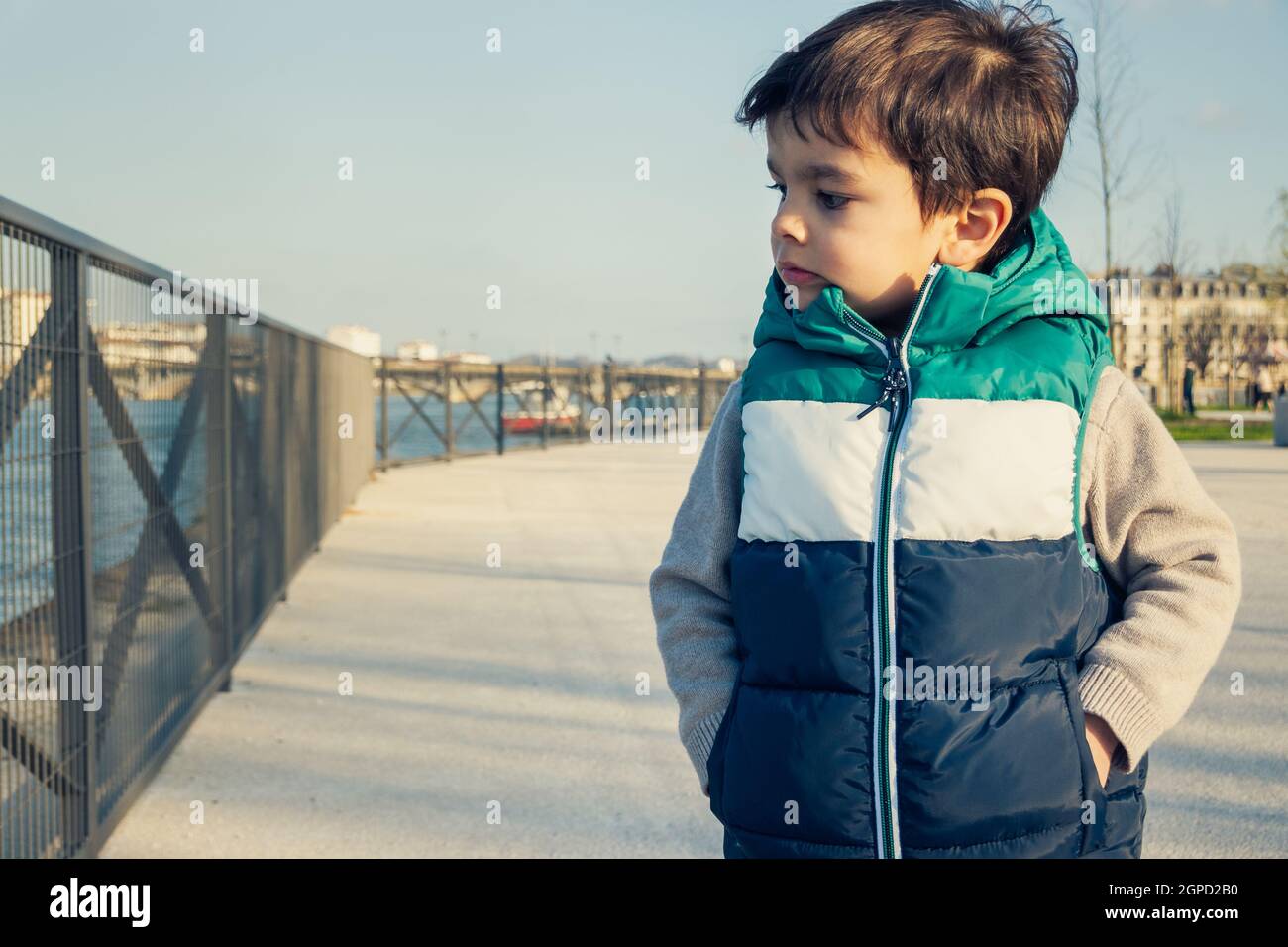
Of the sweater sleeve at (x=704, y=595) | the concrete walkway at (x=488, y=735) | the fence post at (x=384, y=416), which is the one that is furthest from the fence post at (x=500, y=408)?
the sweater sleeve at (x=704, y=595)

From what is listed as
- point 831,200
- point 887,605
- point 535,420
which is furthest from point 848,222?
point 535,420

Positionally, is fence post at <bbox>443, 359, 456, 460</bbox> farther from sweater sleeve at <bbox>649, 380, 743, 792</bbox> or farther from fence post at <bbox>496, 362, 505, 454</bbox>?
sweater sleeve at <bbox>649, 380, 743, 792</bbox>

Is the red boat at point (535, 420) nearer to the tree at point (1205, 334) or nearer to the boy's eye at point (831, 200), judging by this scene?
the boy's eye at point (831, 200)

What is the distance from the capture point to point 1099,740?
1625 millimetres

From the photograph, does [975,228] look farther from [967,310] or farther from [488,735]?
[488,735]

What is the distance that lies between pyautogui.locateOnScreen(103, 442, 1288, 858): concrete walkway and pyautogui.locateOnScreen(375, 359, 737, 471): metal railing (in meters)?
11.7

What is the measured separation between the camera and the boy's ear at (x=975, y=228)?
1724 millimetres

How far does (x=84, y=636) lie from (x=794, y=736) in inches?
100

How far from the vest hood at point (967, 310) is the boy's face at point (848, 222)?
4 cm

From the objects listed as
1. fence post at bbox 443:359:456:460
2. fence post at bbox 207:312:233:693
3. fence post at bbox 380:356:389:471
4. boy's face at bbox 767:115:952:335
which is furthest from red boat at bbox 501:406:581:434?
boy's face at bbox 767:115:952:335
